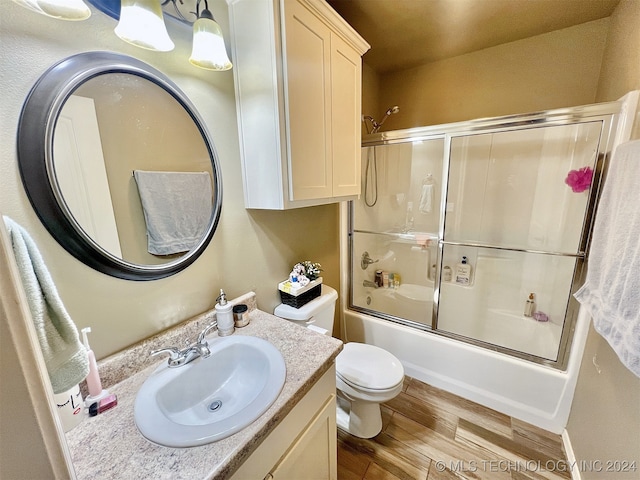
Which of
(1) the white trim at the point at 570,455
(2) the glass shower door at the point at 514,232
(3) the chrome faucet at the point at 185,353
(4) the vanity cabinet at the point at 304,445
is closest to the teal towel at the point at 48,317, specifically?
(3) the chrome faucet at the point at 185,353

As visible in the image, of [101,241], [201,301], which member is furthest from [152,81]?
[201,301]

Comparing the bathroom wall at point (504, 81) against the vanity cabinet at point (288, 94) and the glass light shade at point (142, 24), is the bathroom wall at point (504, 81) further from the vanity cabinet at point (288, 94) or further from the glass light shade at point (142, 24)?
the glass light shade at point (142, 24)

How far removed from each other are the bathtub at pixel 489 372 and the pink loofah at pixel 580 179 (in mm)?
744

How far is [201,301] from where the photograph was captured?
3.63 feet

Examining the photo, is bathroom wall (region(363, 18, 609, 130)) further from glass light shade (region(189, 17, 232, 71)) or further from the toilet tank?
the toilet tank

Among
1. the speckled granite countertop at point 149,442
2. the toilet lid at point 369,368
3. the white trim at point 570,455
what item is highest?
the speckled granite countertop at point 149,442

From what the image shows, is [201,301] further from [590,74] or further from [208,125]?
[590,74]

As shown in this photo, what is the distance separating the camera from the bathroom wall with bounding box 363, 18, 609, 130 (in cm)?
165

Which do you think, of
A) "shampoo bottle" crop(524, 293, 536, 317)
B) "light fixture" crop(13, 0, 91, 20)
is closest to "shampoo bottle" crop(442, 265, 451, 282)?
"shampoo bottle" crop(524, 293, 536, 317)

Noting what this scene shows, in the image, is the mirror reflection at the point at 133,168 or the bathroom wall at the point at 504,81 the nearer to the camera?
the mirror reflection at the point at 133,168

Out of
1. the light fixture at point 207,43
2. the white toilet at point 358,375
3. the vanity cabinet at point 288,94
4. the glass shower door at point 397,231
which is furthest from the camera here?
the glass shower door at point 397,231

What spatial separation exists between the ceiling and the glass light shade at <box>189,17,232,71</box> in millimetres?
981

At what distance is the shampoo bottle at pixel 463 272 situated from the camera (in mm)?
2174

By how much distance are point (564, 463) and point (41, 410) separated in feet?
7.13
